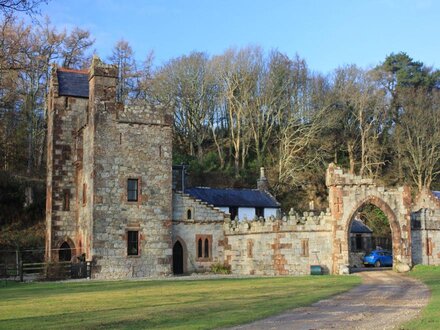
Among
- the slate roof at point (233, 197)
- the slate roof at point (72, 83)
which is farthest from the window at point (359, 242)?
the slate roof at point (72, 83)

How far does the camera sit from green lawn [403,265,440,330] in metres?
13.3

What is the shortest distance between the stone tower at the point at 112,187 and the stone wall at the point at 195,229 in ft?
4.93

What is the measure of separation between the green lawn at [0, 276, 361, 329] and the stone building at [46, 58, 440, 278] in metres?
7.00

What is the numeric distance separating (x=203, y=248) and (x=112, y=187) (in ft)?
24.9

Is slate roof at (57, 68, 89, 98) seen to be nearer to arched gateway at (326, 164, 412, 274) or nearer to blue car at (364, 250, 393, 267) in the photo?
arched gateway at (326, 164, 412, 274)

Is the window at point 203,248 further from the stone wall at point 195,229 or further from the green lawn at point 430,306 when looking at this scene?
the green lawn at point 430,306

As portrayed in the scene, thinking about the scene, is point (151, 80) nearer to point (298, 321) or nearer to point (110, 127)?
point (110, 127)

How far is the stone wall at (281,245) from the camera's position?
34031mm

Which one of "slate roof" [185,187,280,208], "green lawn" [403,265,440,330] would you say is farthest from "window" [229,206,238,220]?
"green lawn" [403,265,440,330]

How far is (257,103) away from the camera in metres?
57.3

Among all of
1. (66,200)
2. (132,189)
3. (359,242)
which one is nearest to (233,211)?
(132,189)

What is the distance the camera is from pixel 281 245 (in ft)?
116

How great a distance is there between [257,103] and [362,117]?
417 inches

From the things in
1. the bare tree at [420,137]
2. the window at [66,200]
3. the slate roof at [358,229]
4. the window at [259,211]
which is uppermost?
the bare tree at [420,137]
